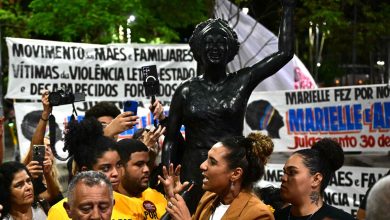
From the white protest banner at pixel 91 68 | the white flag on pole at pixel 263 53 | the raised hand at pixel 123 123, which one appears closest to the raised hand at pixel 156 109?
the raised hand at pixel 123 123

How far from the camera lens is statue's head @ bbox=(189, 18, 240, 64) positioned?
230 inches

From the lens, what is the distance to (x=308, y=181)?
524 centimetres

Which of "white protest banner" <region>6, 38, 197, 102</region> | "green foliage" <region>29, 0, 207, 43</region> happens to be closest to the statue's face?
"white protest banner" <region>6, 38, 197, 102</region>

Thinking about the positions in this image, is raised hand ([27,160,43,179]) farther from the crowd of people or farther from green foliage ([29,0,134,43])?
green foliage ([29,0,134,43])

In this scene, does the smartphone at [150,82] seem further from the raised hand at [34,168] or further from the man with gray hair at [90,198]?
the man with gray hair at [90,198]

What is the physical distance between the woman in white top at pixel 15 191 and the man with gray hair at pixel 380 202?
3222 millimetres

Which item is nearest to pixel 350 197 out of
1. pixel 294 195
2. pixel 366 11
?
pixel 294 195

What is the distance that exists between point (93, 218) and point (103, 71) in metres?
7.63

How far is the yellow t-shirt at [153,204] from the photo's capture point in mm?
5680

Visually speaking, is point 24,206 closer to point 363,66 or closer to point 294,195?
point 294,195

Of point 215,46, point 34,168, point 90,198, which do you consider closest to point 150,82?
point 215,46

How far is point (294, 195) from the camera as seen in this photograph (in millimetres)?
5230

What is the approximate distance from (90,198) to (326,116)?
7583 millimetres

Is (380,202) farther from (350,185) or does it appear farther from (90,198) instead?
(350,185)
